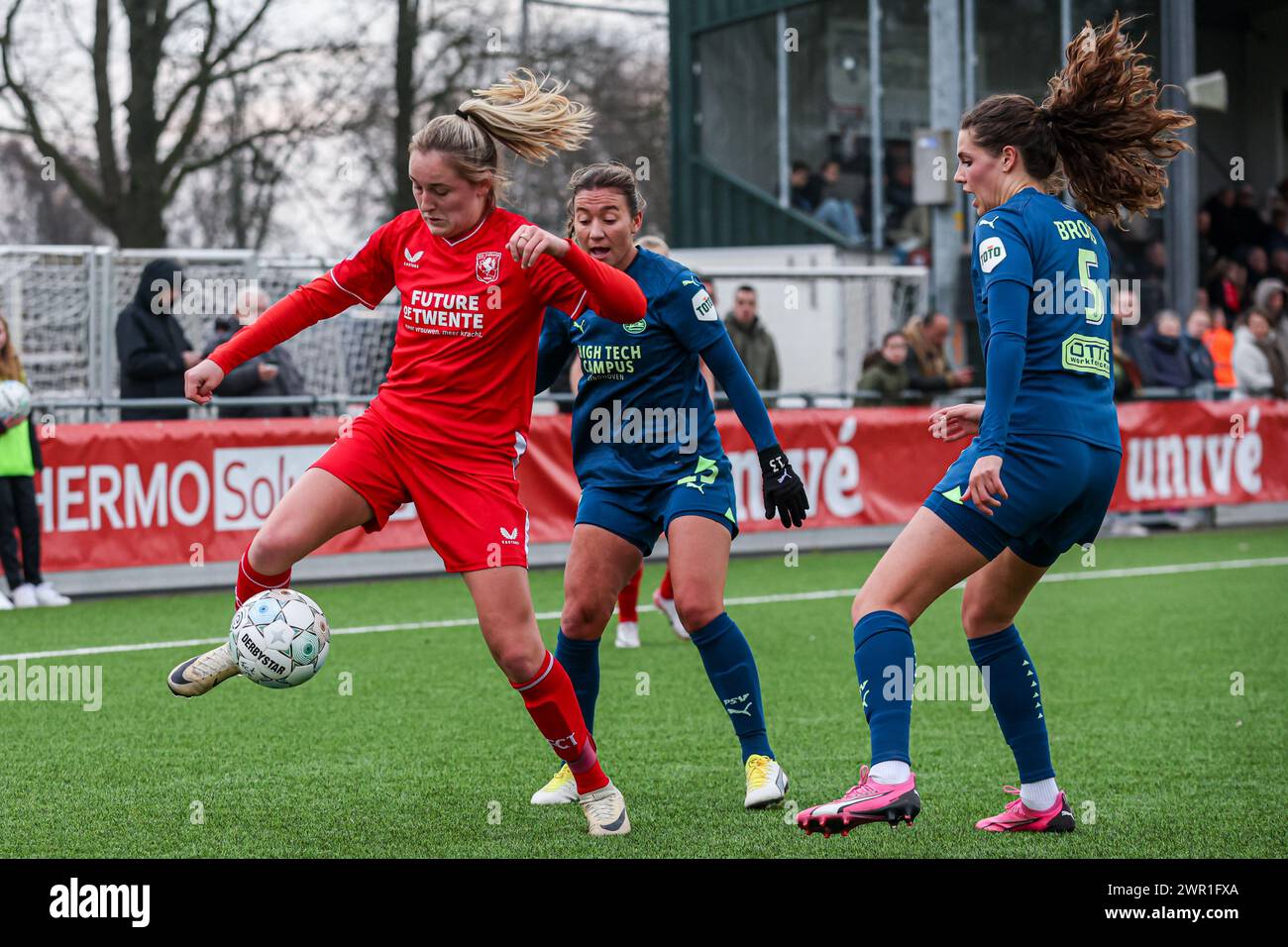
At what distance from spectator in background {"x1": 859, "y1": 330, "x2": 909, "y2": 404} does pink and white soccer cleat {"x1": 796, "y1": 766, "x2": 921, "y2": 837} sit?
1106 centimetres

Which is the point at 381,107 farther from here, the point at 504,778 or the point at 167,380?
the point at 504,778

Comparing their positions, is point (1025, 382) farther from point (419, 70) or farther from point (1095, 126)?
point (419, 70)

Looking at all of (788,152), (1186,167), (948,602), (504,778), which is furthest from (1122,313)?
(504,778)

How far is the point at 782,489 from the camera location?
17.9 ft

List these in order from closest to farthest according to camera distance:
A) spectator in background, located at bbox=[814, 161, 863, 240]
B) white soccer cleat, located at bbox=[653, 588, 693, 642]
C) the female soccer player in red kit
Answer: the female soccer player in red kit, white soccer cleat, located at bbox=[653, 588, 693, 642], spectator in background, located at bbox=[814, 161, 863, 240]

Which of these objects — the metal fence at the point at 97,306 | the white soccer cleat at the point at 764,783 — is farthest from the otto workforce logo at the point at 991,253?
the metal fence at the point at 97,306

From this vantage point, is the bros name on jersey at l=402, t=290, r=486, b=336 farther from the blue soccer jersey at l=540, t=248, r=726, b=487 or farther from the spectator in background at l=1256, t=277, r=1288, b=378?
the spectator in background at l=1256, t=277, r=1288, b=378

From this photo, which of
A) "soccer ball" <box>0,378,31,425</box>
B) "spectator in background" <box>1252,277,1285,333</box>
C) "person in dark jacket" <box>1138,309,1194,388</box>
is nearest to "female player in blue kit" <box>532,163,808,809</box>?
"soccer ball" <box>0,378,31,425</box>

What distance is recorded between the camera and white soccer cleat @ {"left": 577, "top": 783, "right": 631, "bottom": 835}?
17.2 ft

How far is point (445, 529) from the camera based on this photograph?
16.5 feet

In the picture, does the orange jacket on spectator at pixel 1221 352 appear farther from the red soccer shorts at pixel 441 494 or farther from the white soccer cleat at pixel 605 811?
the red soccer shorts at pixel 441 494

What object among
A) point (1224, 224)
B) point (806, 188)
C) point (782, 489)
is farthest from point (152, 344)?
point (1224, 224)

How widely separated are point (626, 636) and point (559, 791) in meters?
3.95

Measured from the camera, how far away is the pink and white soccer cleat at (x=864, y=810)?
173 inches
